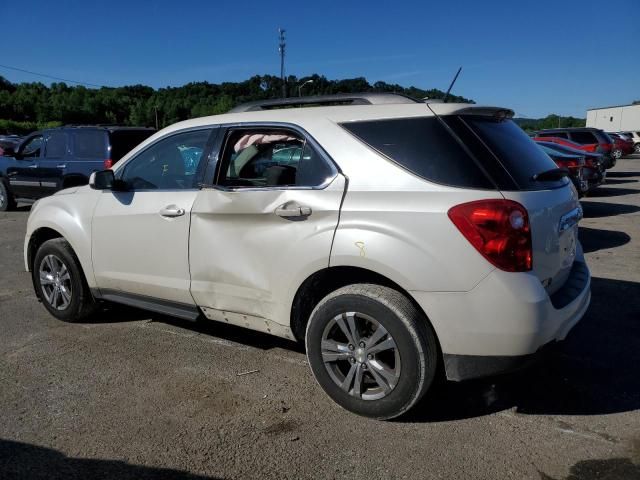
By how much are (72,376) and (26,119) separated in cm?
9341

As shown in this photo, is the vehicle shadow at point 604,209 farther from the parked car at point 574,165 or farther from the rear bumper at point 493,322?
the rear bumper at point 493,322

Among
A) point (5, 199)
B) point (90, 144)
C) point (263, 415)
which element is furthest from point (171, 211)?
point (5, 199)

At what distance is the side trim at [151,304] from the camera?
4.06 meters

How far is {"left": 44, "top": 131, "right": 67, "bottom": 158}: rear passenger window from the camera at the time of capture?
10984 millimetres

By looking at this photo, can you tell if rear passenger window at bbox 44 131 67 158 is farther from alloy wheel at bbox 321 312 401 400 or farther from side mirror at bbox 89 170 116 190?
alloy wheel at bbox 321 312 401 400

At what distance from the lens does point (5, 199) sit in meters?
13.5

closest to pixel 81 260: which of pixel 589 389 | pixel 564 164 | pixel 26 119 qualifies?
pixel 589 389

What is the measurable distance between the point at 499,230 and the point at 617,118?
214 ft

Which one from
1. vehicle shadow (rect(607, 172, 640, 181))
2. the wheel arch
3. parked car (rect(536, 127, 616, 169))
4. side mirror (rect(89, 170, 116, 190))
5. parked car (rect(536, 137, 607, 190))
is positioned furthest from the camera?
vehicle shadow (rect(607, 172, 640, 181))

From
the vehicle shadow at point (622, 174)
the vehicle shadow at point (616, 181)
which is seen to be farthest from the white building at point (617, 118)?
the vehicle shadow at point (616, 181)

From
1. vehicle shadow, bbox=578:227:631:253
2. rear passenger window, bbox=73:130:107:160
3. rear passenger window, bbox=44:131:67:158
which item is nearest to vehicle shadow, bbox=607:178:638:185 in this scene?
vehicle shadow, bbox=578:227:631:253

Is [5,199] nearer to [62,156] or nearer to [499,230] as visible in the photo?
[62,156]

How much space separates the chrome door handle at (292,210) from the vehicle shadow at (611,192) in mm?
13716

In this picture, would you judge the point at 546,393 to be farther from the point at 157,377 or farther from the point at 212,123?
the point at 212,123
